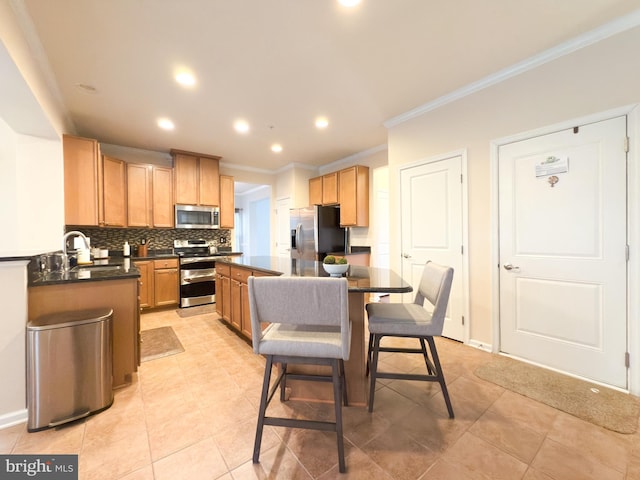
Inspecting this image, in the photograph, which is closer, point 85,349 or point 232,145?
point 85,349

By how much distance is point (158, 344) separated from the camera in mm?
2828

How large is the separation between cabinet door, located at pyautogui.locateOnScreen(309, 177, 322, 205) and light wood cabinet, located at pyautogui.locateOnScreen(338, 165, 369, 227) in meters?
0.67

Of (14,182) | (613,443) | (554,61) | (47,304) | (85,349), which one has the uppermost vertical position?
(554,61)

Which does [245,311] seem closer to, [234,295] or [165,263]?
[234,295]

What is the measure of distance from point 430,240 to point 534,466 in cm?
208

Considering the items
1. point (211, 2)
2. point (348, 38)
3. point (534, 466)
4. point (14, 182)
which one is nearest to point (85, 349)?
point (14, 182)

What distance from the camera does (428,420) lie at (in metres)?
1.63

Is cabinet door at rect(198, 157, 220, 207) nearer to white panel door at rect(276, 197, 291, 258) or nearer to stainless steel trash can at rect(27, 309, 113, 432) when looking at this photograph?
white panel door at rect(276, 197, 291, 258)

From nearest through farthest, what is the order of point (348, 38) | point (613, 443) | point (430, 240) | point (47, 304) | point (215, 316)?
point (613, 443), point (47, 304), point (348, 38), point (430, 240), point (215, 316)

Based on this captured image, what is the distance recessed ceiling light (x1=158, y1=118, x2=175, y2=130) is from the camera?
10.8 ft

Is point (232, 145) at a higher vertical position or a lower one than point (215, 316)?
higher

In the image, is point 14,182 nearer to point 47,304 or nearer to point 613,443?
point 47,304

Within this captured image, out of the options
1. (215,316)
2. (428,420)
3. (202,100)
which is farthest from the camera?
(215,316)

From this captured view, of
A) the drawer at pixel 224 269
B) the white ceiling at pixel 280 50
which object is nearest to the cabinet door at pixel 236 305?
the drawer at pixel 224 269
